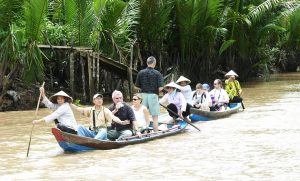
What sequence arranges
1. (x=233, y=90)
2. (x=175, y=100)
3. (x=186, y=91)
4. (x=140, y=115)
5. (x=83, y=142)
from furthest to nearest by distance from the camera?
1. (x=233, y=90)
2. (x=186, y=91)
3. (x=175, y=100)
4. (x=140, y=115)
5. (x=83, y=142)

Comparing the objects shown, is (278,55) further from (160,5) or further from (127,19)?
(127,19)

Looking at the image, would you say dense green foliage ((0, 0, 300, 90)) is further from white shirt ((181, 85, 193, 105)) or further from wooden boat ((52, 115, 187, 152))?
wooden boat ((52, 115, 187, 152))

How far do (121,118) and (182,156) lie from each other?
1.53 m

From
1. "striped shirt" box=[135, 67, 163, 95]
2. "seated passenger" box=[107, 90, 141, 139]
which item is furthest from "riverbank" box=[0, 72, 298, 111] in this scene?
"seated passenger" box=[107, 90, 141, 139]

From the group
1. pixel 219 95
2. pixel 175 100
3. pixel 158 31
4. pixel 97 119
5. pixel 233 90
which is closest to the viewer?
pixel 97 119

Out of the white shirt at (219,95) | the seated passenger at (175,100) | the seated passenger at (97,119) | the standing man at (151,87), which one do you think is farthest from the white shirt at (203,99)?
the seated passenger at (97,119)

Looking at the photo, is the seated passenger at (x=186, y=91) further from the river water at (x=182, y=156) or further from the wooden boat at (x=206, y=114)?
the river water at (x=182, y=156)

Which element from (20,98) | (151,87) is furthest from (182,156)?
(20,98)

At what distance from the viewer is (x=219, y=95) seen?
51.6 feet

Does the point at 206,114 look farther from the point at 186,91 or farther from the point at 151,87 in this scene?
the point at 151,87

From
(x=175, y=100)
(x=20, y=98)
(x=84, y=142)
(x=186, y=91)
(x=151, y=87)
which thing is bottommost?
(x=84, y=142)

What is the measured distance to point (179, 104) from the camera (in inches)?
527

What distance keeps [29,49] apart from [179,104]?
5.78 m

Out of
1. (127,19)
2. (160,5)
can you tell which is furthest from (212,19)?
(127,19)
